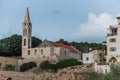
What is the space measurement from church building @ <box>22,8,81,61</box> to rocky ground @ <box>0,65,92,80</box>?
11688 mm

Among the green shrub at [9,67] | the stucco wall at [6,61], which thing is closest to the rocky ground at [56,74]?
the green shrub at [9,67]

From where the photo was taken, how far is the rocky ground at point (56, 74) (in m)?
84.4

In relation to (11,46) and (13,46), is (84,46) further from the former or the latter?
(11,46)

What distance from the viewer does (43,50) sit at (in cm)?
10962

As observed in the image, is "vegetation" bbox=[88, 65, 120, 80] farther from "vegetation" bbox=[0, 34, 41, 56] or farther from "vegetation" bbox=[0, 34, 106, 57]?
"vegetation" bbox=[0, 34, 41, 56]

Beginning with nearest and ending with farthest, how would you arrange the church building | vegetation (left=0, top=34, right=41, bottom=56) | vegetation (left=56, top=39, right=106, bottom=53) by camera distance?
the church building
vegetation (left=0, top=34, right=41, bottom=56)
vegetation (left=56, top=39, right=106, bottom=53)

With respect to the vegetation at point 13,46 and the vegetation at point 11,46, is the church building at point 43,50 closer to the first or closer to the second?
the vegetation at point 13,46

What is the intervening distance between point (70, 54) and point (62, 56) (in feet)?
11.1

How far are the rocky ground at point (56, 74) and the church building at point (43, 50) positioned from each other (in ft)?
38.3

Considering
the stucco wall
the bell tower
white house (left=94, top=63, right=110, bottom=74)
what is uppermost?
the bell tower

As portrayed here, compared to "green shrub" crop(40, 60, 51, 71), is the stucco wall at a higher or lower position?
higher

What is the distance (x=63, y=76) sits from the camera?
90.6 meters

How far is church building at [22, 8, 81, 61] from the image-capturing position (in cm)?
10825

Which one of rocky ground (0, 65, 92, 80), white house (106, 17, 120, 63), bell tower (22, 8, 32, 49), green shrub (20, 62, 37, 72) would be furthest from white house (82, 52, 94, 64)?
bell tower (22, 8, 32, 49)
